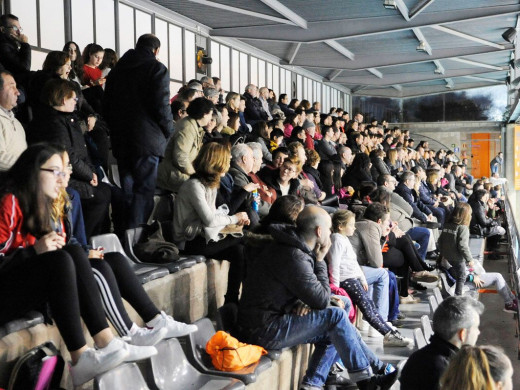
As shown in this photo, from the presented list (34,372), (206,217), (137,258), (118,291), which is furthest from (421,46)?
(34,372)

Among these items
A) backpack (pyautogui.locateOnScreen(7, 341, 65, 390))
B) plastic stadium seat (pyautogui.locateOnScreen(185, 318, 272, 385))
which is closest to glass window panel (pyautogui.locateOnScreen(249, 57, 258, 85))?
plastic stadium seat (pyautogui.locateOnScreen(185, 318, 272, 385))

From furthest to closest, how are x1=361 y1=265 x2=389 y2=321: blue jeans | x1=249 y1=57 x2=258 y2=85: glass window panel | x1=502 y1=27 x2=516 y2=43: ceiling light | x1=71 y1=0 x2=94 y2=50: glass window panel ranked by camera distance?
1. x1=249 y1=57 x2=258 y2=85: glass window panel
2. x1=502 y1=27 x2=516 y2=43: ceiling light
3. x1=71 y1=0 x2=94 y2=50: glass window panel
4. x1=361 y1=265 x2=389 y2=321: blue jeans

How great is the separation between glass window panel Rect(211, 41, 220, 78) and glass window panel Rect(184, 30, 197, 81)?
4.13 ft

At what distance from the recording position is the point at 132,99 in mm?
5828

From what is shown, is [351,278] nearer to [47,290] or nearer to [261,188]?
[261,188]

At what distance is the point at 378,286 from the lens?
21.7 feet

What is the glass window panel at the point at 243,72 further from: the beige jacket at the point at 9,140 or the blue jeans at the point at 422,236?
the beige jacket at the point at 9,140

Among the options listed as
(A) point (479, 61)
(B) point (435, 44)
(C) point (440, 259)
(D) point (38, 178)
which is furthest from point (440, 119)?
(D) point (38, 178)

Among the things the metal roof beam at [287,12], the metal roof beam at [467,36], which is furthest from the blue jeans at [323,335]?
the metal roof beam at [467,36]

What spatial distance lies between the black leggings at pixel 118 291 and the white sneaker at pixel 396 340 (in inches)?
111

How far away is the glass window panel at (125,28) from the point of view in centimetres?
1187

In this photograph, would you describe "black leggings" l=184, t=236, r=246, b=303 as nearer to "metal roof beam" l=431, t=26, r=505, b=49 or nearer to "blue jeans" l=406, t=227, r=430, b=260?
"blue jeans" l=406, t=227, r=430, b=260

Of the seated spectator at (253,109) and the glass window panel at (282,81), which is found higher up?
the glass window panel at (282,81)

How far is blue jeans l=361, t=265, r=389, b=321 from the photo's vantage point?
6.58 m
